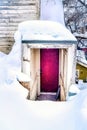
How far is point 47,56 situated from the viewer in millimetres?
11227

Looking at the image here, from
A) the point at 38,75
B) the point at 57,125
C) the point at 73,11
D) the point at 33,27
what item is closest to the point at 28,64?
the point at 33,27

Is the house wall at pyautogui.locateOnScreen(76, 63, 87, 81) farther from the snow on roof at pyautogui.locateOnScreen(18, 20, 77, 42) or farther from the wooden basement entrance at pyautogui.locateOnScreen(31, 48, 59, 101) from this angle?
the snow on roof at pyautogui.locateOnScreen(18, 20, 77, 42)

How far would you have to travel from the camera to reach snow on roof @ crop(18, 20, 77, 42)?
891cm

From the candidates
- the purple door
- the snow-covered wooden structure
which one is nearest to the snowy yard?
the snow-covered wooden structure

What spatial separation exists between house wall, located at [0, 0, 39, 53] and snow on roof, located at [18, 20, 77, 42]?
55.5 inches

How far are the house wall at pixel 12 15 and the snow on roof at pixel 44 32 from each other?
55.5 inches

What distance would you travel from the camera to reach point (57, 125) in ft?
21.4

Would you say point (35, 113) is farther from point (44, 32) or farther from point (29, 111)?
point (44, 32)

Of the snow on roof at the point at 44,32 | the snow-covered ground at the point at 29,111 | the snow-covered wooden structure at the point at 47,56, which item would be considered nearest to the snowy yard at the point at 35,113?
the snow-covered ground at the point at 29,111

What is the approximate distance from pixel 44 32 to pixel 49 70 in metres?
2.24

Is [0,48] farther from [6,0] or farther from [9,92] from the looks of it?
[9,92]

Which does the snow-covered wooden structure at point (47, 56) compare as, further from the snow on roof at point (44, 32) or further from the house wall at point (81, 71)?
the house wall at point (81, 71)

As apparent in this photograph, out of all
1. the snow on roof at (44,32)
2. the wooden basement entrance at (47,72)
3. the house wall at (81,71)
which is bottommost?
the house wall at (81,71)

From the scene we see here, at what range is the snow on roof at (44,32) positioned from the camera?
8.91m
